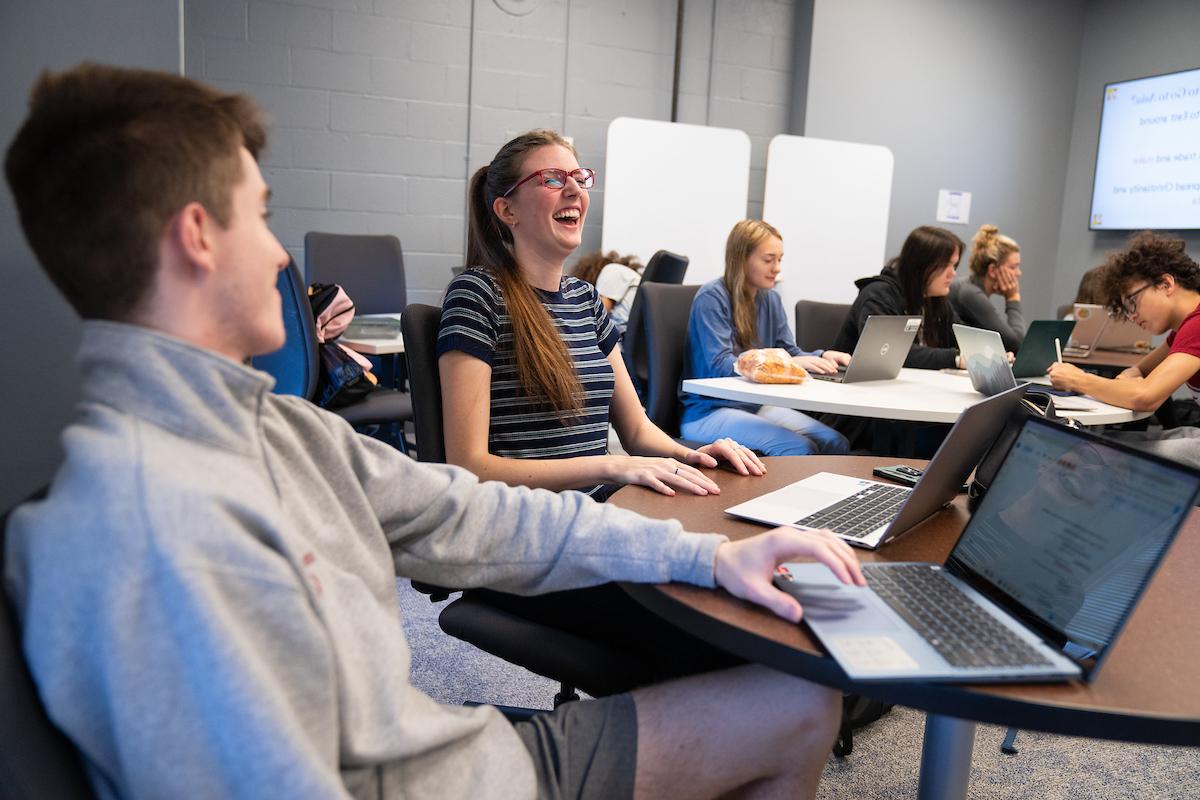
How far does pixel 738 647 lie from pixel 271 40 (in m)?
4.75

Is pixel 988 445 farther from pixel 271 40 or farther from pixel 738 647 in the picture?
pixel 271 40

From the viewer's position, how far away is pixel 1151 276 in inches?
113

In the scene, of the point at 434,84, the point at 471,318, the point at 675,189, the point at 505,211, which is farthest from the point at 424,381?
the point at 675,189

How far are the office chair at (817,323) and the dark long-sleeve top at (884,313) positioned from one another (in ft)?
0.40

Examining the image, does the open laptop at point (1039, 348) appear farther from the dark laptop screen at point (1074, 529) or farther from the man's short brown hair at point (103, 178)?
the man's short brown hair at point (103, 178)

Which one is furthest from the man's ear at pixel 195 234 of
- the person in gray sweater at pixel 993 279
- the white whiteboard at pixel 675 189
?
the white whiteboard at pixel 675 189

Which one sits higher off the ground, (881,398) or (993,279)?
(993,279)

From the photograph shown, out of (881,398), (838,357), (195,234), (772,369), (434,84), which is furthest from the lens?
(434,84)

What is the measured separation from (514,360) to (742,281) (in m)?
1.88

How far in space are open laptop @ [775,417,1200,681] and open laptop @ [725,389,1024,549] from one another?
10 centimetres

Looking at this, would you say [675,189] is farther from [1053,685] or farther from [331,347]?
[1053,685]

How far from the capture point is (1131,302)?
2.96 meters

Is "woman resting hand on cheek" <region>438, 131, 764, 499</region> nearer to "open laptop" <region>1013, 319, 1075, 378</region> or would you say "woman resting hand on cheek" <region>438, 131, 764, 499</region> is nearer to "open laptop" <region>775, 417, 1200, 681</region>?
"open laptop" <region>775, 417, 1200, 681</region>

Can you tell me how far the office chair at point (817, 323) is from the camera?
3520 mm
